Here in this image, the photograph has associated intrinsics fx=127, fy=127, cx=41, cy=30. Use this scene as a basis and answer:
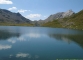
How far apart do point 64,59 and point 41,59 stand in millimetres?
5119

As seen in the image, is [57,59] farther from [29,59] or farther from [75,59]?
[29,59]

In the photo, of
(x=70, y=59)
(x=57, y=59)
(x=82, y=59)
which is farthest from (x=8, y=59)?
(x=82, y=59)

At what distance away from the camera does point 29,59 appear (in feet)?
91.9

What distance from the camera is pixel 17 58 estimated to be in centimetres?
2866

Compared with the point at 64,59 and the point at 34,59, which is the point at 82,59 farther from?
the point at 34,59

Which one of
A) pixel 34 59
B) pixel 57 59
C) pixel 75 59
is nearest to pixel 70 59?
pixel 75 59

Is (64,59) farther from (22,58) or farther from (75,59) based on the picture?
(22,58)

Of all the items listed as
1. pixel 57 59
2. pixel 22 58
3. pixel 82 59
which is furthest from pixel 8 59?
pixel 82 59

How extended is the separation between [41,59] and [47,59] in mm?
1341

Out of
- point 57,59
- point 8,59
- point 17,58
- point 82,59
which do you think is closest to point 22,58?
point 17,58

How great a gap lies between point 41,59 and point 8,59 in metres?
7.21

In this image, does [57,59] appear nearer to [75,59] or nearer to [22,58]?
[75,59]

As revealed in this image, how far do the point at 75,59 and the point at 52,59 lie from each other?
202 inches

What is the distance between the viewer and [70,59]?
2838 cm
